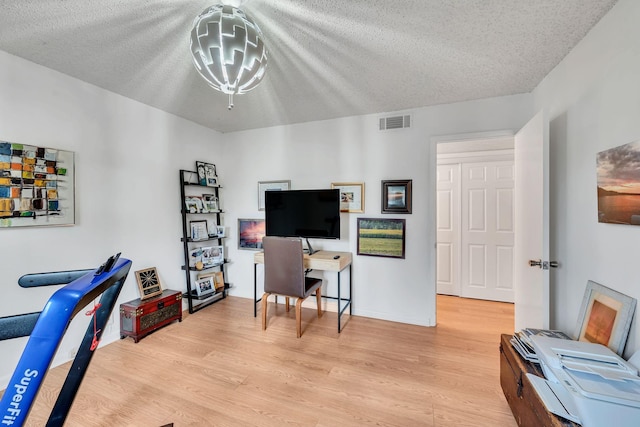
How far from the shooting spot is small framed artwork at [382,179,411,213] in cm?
292

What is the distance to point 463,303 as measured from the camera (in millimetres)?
3598

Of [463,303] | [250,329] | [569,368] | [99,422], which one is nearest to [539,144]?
[569,368]

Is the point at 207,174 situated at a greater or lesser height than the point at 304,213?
greater

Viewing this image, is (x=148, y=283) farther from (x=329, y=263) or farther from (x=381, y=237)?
(x=381, y=237)

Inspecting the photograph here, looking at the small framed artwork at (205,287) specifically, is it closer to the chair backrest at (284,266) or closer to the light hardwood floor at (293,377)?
the light hardwood floor at (293,377)

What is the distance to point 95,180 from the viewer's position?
240 cm

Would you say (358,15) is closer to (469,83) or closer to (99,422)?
(469,83)

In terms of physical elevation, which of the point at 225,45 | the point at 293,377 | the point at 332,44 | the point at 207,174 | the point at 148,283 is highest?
the point at 332,44

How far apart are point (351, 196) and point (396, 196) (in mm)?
533

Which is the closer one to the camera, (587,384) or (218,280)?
(587,384)

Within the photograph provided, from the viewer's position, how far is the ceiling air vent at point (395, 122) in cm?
291

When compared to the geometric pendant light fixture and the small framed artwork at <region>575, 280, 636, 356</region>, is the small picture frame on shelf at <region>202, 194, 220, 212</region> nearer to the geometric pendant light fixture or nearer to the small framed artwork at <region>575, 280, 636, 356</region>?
the geometric pendant light fixture

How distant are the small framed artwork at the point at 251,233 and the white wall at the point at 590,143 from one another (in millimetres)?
3139

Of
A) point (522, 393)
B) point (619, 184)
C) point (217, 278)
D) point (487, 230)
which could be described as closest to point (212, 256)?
point (217, 278)
